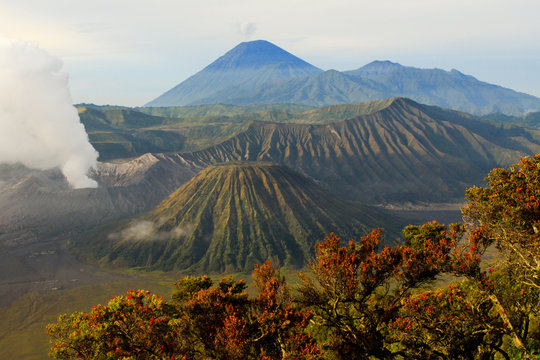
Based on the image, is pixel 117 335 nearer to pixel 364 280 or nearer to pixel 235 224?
pixel 364 280

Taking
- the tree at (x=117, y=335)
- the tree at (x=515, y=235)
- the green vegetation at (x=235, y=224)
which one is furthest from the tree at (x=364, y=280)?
the green vegetation at (x=235, y=224)

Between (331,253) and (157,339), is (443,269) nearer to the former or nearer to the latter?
(331,253)

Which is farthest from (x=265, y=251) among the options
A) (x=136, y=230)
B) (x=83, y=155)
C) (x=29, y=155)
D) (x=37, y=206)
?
(x=29, y=155)

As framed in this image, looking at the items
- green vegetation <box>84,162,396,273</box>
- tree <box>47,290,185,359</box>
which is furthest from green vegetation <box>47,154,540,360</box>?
green vegetation <box>84,162,396,273</box>

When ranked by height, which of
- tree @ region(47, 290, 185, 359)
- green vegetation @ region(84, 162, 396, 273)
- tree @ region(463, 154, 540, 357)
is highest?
tree @ region(463, 154, 540, 357)

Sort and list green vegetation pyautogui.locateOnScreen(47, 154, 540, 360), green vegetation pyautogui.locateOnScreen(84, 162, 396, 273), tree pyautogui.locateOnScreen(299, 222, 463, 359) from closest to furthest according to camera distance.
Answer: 1. green vegetation pyautogui.locateOnScreen(47, 154, 540, 360)
2. tree pyautogui.locateOnScreen(299, 222, 463, 359)
3. green vegetation pyautogui.locateOnScreen(84, 162, 396, 273)

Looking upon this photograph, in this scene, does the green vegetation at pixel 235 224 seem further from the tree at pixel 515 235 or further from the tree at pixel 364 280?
the tree at pixel 515 235

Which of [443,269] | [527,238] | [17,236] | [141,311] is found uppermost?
[527,238]

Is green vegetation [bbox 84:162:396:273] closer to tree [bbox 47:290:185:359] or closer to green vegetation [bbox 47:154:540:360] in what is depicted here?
green vegetation [bbox 47:154:540:360]
